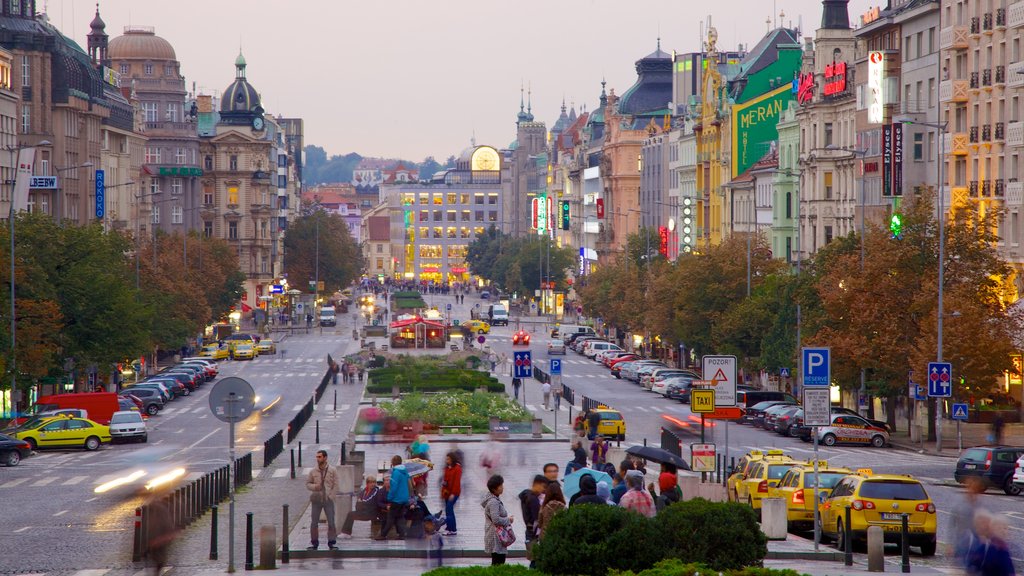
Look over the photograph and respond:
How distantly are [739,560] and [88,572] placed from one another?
11.0 m

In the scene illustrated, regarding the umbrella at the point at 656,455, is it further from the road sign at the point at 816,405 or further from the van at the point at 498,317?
the van at the point at 498,317

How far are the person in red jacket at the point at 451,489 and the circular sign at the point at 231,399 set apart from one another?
520cm

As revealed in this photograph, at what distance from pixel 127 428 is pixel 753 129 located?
66.7 meters

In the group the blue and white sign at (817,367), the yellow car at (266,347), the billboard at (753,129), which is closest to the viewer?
the blue and white sign at (817,367)

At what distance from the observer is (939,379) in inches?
1946

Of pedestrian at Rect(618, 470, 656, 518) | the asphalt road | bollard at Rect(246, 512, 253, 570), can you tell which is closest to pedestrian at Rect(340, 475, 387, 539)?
bollard at Rect(246, 512, 253, 570)

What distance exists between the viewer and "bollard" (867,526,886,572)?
24750 mm

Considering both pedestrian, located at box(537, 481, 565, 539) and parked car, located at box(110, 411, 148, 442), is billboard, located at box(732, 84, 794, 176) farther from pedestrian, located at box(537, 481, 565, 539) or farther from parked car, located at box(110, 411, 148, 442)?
pedestrian, located at box(537, 481, 565, 539)

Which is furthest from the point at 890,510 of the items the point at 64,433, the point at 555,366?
the point at 555,366

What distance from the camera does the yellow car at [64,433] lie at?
5334 cm

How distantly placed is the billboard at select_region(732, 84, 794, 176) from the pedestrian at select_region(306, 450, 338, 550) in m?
85.5

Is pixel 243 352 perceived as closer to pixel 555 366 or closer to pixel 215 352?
pixel 215 352

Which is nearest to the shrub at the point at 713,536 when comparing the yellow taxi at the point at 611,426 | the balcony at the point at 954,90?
the yellow taxi at the point at 611,426

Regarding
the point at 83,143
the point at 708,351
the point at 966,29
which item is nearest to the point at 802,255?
the point at 708,351
